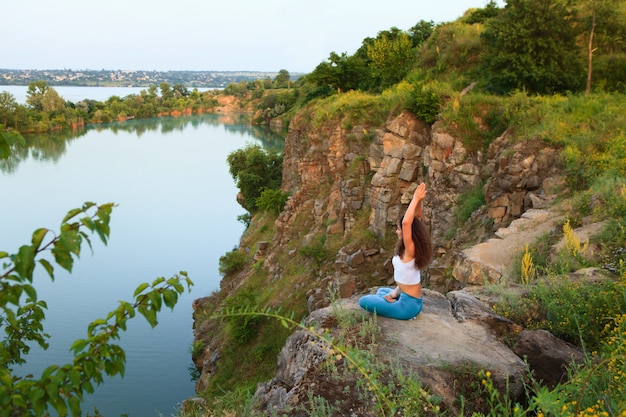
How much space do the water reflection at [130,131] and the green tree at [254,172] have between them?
18.9ft

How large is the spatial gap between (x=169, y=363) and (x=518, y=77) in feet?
54.9

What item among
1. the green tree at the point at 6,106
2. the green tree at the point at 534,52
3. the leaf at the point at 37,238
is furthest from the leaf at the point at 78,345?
the green tree at the point at 6,106

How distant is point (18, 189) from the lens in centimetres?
4284

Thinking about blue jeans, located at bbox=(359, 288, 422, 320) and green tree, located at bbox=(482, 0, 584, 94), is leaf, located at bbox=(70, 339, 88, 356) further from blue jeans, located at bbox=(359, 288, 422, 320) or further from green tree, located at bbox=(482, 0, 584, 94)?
green tree, located at bbox=(482, 0, 584, 94)

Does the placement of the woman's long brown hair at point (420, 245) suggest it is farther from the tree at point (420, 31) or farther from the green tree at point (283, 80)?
the green tree at point (283, 80)

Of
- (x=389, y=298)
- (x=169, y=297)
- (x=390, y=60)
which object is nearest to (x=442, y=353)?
(x=389, y=298)

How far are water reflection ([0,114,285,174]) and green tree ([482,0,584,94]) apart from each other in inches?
1045

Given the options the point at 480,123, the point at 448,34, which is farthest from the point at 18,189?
the point at 480,123

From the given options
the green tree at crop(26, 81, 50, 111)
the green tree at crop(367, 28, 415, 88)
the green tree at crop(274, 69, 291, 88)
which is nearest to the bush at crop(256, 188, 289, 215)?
the green tree at crop(367, 28, 415, 88)

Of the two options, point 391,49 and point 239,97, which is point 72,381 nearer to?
point 391,49

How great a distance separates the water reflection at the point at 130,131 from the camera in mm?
57406

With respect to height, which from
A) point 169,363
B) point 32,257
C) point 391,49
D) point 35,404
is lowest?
point 169,363

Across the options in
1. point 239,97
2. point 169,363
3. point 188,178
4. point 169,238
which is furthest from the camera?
point 239,97

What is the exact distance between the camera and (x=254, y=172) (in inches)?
1347
